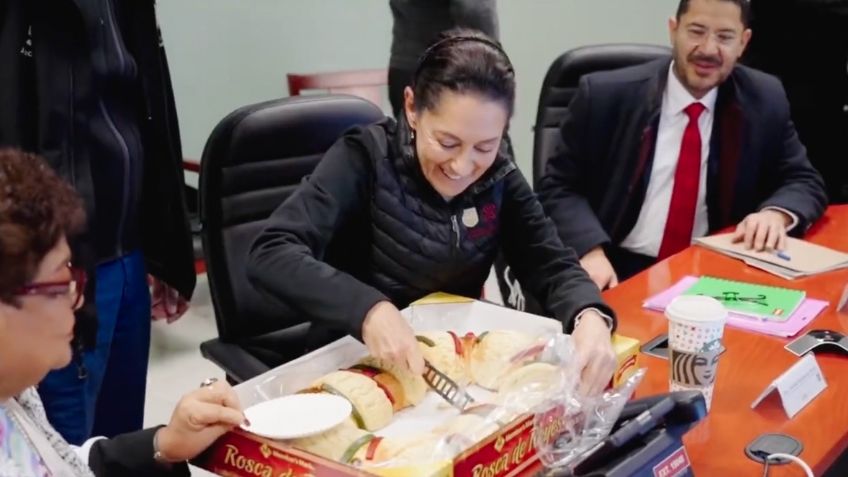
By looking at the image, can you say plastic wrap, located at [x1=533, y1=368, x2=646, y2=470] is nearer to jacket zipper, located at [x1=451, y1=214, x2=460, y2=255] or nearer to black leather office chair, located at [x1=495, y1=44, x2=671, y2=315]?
jacket zipper, located at [x1=451, y1=214, x2=460, y2=255]

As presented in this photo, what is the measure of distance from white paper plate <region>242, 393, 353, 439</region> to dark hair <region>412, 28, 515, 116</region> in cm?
55

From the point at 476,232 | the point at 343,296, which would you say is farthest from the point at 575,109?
the point at 343,296

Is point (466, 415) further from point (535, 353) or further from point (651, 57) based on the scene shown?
point (651, 57)

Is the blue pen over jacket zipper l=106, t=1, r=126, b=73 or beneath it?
beneath

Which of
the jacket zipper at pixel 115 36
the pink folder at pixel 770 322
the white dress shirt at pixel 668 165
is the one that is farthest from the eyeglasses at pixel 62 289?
the white dress shirt at pixel 668 165

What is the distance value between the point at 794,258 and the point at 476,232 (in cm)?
77

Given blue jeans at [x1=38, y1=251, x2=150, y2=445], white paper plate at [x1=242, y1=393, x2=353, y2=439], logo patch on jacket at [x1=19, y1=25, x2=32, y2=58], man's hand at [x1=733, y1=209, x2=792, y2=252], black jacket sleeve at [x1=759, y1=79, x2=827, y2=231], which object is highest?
logo patch on jacket at [x1=19, y1=25, x2=32, y2=58]

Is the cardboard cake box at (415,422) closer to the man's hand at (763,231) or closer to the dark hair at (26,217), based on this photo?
the dark hair at (26,217)

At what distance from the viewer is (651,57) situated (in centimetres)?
252

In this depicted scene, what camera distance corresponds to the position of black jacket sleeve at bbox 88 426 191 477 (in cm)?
102

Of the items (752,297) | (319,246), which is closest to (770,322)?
(752,297)

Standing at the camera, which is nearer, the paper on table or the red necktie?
the paper on table

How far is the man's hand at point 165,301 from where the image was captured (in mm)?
2002

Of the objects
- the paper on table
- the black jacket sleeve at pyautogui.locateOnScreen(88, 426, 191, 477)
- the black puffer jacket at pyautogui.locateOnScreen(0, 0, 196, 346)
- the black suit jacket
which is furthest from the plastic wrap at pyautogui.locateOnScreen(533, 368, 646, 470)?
the black suit jacket
